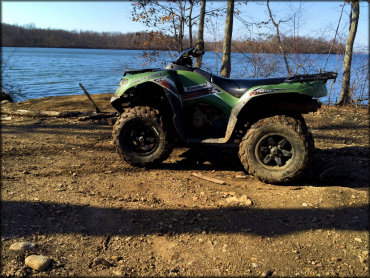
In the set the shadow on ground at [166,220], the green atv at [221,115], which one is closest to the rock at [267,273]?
the shadow on ground at [166,220]

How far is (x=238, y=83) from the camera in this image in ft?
14.1

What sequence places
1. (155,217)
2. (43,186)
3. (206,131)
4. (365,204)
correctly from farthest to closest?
(206,131)
(43,186)
(365,204)
(155,217)

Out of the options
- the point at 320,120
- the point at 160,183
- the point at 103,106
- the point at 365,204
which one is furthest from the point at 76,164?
the point at 320,120

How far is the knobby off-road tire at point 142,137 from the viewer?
4457 millimetres

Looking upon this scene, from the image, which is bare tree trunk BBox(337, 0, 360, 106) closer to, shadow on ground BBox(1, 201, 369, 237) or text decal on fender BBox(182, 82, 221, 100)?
text decal on fender BBox(182, 82, 221, 100)

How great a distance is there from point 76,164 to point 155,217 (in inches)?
81.9

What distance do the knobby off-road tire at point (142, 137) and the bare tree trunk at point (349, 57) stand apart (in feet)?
24.2

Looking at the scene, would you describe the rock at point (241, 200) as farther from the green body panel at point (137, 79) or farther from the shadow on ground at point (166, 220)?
the green body panel at point (137, 79)

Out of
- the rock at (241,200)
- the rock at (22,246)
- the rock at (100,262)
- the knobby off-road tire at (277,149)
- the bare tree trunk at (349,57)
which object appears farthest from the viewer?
the bare tree trunk at (349,57)

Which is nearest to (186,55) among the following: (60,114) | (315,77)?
(315,77)

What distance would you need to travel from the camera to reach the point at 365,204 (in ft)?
11.6

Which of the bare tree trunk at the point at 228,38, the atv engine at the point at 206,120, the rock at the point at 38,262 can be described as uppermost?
the bare tree trunk at the point at 228,38

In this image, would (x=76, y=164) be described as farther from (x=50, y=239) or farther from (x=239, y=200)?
(x=239, y=200)

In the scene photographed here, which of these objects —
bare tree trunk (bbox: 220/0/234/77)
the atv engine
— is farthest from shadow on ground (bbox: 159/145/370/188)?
bare tree trunk (bbox: 220/0/234/77)
